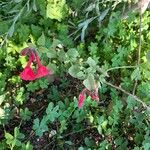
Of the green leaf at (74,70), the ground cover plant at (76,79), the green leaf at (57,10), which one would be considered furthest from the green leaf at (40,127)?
the green leaf at (57,10)

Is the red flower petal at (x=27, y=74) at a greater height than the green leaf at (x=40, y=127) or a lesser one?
greater

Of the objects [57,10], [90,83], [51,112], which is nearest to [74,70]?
[90,83]

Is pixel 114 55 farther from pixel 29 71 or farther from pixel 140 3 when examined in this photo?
pixel 29 71

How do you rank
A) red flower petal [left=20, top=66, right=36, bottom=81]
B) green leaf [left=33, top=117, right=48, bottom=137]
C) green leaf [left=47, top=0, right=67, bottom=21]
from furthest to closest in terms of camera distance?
1. green leaf [left=47, top=0, right=67, bottom=21]
2. green leaf [left=33, top=117, right=48, bottom=137]
3. red flower petal [left=20, top=66, right=36, bottom=81]

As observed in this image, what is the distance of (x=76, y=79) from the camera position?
7.69ft

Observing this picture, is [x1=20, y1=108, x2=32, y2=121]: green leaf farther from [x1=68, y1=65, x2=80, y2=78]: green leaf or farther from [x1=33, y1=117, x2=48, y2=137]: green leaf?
[x1=68, y1=65, x2=80, y2=78]: green leaf

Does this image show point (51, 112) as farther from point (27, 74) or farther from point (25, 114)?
point (27, 74)

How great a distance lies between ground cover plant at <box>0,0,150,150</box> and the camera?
2.08m

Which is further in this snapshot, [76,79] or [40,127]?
[76,79]

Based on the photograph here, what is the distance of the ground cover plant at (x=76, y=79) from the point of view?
6.83 feet

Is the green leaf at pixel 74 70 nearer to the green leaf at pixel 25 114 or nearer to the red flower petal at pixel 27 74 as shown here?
the red flower petal at pixel 27 74

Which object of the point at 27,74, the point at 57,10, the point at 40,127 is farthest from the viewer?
the point at 57,10

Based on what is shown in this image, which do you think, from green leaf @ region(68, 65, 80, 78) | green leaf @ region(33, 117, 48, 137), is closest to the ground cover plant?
green leaf @ region(33, 117, 48, 137)

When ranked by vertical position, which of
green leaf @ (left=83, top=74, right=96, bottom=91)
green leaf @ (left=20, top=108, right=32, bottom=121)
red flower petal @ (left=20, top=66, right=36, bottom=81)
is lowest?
green leaf @ (left=20, top=108, right=32, bottom=121)
